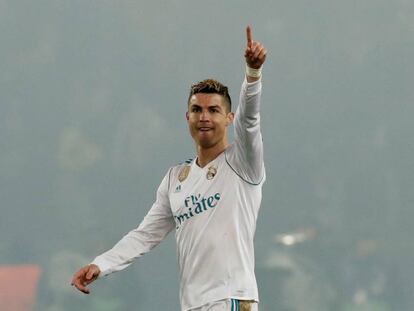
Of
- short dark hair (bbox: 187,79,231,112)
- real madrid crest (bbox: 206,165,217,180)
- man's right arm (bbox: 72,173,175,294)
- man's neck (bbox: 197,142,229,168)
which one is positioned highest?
short dark hair (bbox: 187,79,231,112)

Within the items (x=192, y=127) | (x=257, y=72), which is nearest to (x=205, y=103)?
(x=192, y=127)

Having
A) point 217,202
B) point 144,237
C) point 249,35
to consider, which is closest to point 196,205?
point 217,202

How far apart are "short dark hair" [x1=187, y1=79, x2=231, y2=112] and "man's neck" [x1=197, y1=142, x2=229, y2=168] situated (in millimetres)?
394

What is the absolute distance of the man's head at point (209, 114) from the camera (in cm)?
924

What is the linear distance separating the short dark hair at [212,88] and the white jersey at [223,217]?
496 millimetres

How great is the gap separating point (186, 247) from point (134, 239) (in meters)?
1.08

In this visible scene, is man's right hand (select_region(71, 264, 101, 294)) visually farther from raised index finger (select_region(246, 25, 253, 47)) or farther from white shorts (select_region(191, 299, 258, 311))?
raised index finger (select_region(246, 25, 253, 47))

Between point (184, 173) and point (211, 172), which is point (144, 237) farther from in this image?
point (211, 172)

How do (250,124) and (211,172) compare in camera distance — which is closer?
(250,124)

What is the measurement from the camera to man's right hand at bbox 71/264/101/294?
9.17m

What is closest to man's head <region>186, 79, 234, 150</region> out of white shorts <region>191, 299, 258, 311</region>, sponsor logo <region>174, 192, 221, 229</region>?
sponsor logo <region>174, 192, 221, 229</region>

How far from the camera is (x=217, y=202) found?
902 centimetres

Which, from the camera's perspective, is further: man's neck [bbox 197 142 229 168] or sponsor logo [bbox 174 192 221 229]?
man's neck [bbox 197 142 229 168]

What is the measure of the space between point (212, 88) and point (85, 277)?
7.23 feet
